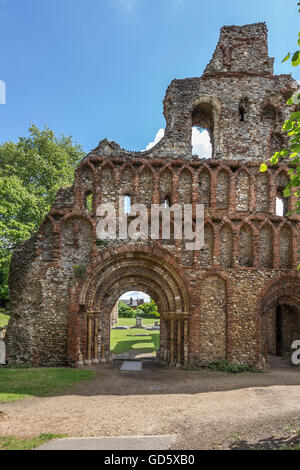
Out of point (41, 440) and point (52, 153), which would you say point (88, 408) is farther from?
point (52, 153)

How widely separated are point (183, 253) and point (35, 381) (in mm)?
7135

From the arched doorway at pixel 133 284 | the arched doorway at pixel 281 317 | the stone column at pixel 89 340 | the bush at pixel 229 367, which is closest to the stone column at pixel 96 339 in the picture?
the arched doorway at pixel 133 284

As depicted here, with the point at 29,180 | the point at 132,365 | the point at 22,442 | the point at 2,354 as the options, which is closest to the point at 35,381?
the point at 2,354

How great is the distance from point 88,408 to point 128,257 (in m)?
6.13

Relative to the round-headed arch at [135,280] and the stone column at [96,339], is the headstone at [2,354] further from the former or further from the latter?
the round-headed arch at [135,280]

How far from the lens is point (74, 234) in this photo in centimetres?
1170

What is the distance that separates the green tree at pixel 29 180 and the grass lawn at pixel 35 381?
25.8 feet

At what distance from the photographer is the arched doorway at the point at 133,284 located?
1123 centimetres

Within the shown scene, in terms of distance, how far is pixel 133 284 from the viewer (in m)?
12.5

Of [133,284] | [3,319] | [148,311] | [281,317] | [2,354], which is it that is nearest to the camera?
[2,354]

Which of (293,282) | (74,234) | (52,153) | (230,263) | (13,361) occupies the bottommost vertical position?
(13,361)

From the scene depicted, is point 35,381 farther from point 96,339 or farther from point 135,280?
point 135,280

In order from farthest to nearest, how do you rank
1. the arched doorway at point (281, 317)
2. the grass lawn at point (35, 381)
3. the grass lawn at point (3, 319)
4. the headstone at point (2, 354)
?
the grass lawn at point (3, 319) < the arched doorway at point (281, 317) < the headstone at point (2, 354) < the grass lawn at point (35, 381)
